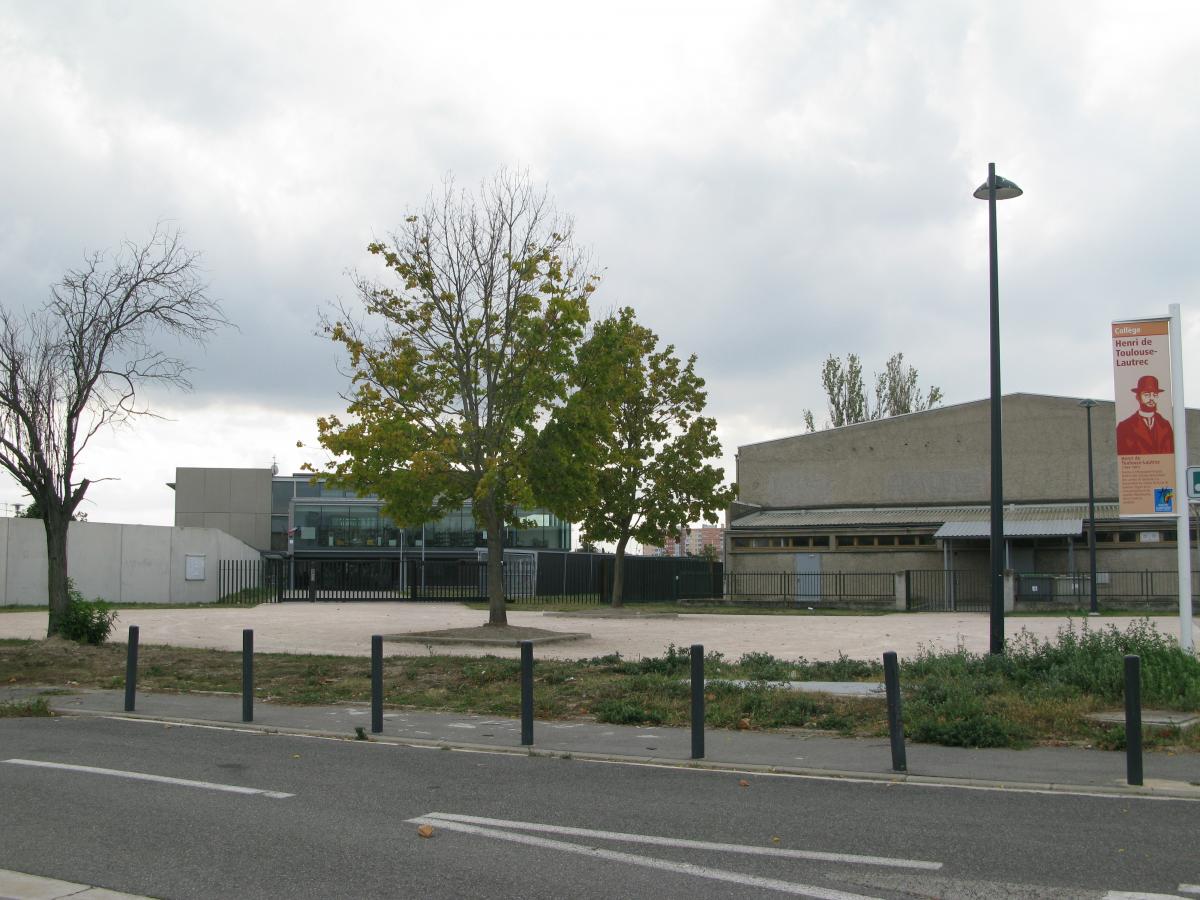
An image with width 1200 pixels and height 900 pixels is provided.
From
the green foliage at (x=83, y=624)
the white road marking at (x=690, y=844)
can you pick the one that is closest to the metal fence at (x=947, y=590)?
the green foliage at (x=83, y=624)

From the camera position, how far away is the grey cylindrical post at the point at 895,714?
8828 millimetres

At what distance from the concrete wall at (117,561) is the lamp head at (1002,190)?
1164 inches

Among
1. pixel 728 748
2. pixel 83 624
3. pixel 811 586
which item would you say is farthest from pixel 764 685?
pixel 811 586

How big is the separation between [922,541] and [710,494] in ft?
43.4

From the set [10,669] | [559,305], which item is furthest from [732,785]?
[559,305]

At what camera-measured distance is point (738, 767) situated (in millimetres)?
9328

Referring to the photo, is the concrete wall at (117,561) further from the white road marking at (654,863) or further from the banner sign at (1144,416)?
the white road marking at (654,863)

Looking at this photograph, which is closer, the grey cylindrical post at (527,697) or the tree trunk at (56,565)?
the grey cylindrical post at (527,697)

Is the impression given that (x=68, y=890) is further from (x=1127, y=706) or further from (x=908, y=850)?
(x=1127, y=706)

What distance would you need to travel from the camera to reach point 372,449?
72.6 feet

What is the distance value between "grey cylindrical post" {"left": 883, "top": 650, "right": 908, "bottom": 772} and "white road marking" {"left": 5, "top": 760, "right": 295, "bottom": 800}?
4657 mm

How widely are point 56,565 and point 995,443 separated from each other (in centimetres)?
1588

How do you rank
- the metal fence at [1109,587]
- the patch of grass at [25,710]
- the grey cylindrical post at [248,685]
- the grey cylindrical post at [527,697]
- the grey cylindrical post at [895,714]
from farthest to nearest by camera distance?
the metal fence at [1109,587] < the patch of grass at [25,710] < the grey cylindrical post at [248,685] < the grey cylindrical post at [527,697] < the grey cylindrical post at [895,714]

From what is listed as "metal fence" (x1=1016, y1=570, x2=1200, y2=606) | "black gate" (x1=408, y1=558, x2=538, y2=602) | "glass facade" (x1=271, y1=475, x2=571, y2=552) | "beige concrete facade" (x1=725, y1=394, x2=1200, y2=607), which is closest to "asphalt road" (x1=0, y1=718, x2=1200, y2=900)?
"black gate" (x1=408, y1=558, x2=538, y2=602)
